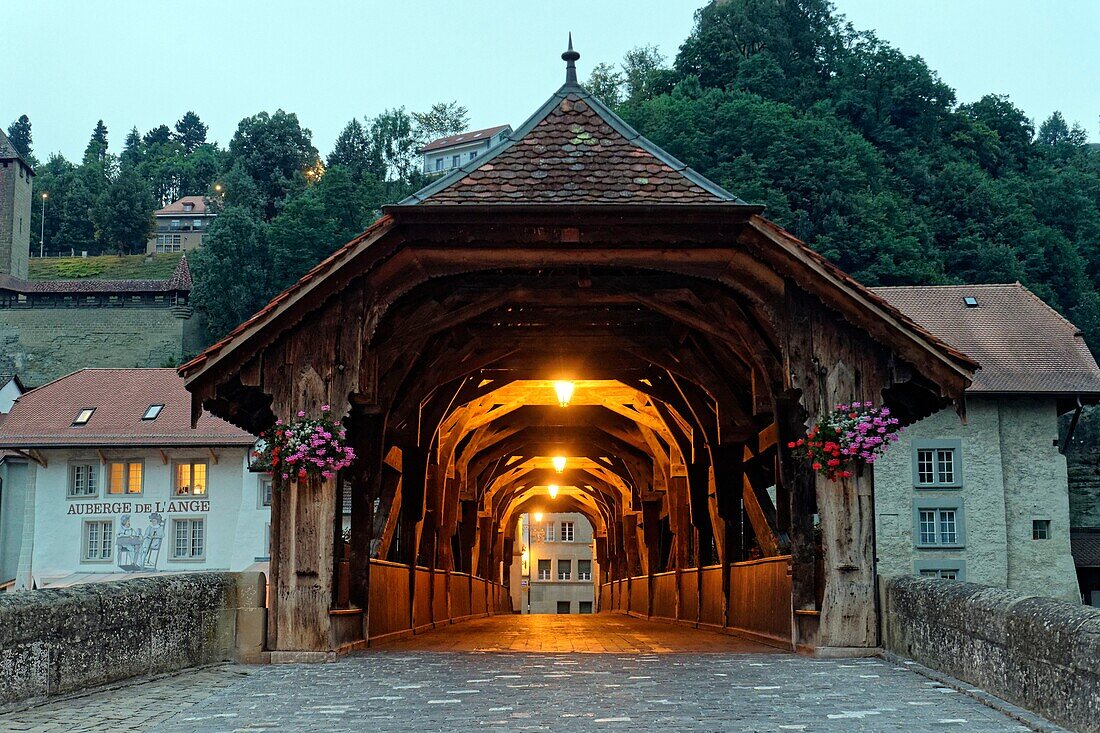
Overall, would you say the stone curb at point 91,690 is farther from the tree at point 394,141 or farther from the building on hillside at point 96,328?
the tree at point 394,141

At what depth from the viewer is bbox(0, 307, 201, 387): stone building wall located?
282 feet

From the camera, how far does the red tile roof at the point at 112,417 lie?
146 ft

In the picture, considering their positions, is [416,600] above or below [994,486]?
below

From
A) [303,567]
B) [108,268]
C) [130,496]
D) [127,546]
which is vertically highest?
[108,268]

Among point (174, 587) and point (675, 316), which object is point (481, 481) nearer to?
point (675, 316)

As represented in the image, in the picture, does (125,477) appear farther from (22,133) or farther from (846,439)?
(22,133)

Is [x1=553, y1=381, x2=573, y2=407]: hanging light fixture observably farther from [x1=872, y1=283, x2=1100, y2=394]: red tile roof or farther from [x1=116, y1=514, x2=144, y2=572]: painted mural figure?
[x1=116, y1=514, x2=144, y2=572]: painted mural figure

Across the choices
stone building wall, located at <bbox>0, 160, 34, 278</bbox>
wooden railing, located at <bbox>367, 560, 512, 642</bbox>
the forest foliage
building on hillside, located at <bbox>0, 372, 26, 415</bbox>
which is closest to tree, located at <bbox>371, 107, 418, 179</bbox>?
the forest foliage

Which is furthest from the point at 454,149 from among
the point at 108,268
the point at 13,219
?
the point at 13,219

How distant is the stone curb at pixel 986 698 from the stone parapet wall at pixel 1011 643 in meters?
0.04

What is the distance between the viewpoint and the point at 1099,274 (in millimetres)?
68375

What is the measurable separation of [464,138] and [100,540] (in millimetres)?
73759

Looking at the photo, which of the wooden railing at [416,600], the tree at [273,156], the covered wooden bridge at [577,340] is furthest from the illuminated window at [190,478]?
the tree at [273,156]

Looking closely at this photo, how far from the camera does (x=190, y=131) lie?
611 feet
